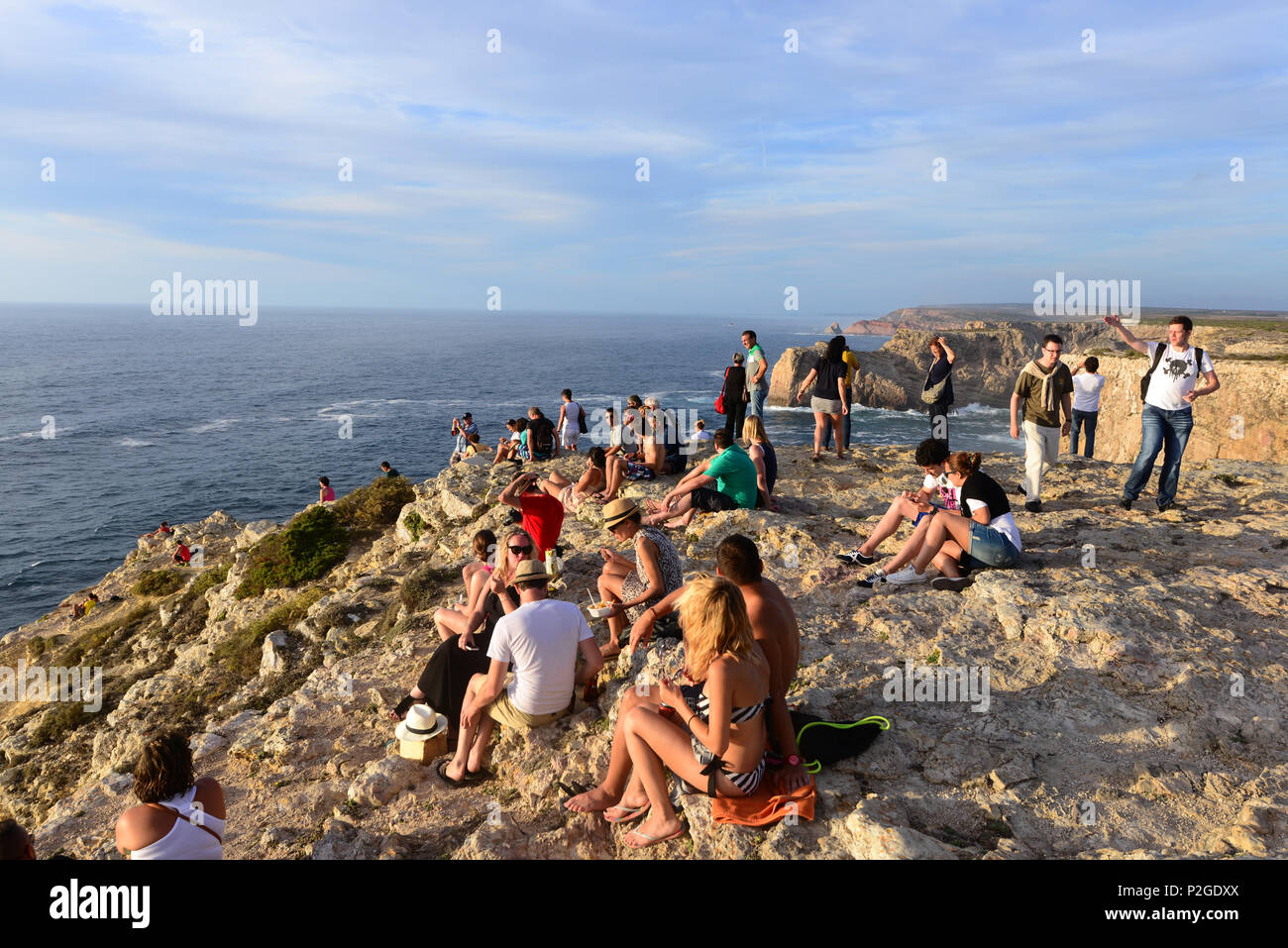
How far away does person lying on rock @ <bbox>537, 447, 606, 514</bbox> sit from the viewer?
41.7ft

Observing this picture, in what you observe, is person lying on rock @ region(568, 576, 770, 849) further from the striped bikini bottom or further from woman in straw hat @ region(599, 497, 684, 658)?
woman in straw hat @ region(599, 497, 684, 658)

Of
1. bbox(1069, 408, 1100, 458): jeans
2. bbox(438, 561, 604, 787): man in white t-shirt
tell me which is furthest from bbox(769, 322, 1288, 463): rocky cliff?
bbox(438, 561, 604, 787): man in white t-shirt

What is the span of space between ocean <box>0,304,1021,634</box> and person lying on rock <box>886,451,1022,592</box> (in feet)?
19.3

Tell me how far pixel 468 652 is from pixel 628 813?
2.48 m

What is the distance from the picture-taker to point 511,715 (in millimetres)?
6199

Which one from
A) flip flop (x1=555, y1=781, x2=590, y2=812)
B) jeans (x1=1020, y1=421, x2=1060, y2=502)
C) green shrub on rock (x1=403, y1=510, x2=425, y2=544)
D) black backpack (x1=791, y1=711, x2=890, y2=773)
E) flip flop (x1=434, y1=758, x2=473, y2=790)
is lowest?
flip flop (x1=434, y1=758, x2=473, y2=790)

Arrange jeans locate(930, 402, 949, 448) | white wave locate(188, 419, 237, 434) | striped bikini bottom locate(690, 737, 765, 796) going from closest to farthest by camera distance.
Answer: striped bikini bottom locate(690, 737, 765, 796), jeans locate(930, 402, 949, 448), white wave locate(188, 419, 237, 434)

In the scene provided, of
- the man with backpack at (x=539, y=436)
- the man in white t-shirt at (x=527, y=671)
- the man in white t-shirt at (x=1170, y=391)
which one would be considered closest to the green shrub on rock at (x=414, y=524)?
the man with backpack at (x=539, y=436)

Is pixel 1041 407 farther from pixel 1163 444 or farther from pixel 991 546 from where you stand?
pixel 991 546

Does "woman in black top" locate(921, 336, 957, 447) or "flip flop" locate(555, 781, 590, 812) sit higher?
"woman in black top" locate(921, 336, 957, 447)

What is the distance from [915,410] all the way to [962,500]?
87.0 metres

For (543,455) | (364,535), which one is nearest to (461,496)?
(543,455)

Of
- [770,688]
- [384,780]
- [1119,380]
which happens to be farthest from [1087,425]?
[1119,380]

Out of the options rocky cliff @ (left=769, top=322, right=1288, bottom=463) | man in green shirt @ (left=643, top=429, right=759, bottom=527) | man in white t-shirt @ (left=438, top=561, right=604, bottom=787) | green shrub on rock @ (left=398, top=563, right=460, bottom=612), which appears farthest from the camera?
rocky cliff @ (left=769, top=322, right=1288, bottom=463)
